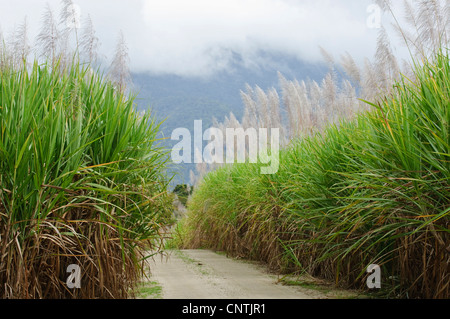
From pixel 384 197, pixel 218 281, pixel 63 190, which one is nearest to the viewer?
pixel 63 190

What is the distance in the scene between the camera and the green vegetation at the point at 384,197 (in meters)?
3.00

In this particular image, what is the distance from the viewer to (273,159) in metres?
6.05

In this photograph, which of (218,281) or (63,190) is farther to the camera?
(218,281)

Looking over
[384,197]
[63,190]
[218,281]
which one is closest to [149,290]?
[218,281]

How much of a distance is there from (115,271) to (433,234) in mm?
Answer: 2166

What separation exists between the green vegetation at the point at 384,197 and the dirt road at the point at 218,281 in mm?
326

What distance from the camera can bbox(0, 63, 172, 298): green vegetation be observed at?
2605 mm

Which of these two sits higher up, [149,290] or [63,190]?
[63,190]

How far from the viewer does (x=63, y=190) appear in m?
2.70

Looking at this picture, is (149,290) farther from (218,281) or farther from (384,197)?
(384,197)

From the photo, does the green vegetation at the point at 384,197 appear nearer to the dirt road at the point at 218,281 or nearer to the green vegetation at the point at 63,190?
the dirt road at the point at 218,281

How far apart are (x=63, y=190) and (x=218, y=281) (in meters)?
2.30

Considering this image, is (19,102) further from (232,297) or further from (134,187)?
(232,297)

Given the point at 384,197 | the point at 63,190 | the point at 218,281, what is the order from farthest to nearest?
the point at 218,281 < the point at 384,197 < the point at 63,190
